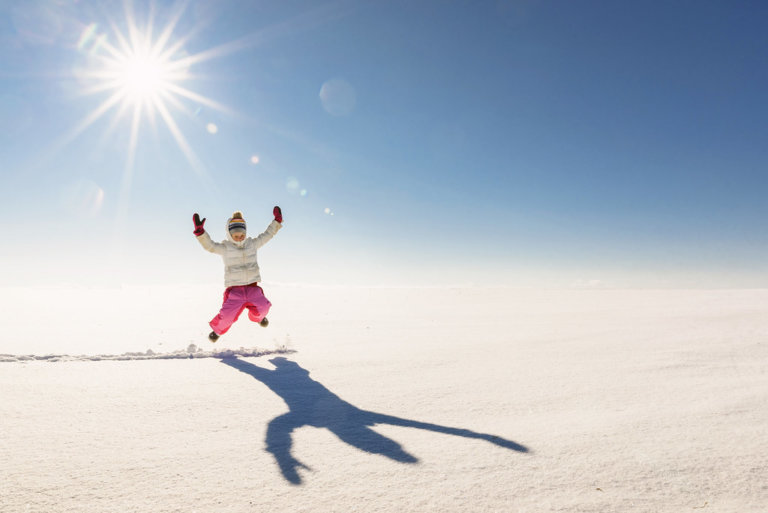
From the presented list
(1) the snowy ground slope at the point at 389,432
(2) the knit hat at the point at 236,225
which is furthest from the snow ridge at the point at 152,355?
(2) the knit hat at the point at 236,225

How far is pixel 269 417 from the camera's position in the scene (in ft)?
6.77

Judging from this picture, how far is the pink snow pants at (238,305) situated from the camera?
4273mm

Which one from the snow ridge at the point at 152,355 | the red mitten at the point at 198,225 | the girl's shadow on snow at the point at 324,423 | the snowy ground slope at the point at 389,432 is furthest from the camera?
the red mitten at the point at 198,225

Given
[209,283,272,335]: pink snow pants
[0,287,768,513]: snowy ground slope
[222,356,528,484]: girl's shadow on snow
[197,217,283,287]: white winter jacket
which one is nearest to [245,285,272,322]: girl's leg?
[209,283,272,335]: pink snow pants

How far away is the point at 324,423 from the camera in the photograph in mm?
2002

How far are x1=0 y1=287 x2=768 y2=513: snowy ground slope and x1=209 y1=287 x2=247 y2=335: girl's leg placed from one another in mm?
892

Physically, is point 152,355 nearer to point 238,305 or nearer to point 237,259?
point 238,305

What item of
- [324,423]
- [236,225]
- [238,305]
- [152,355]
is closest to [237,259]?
[236,225]

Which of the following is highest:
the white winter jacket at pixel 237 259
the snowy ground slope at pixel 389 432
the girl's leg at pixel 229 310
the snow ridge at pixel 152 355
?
the white winter jacket at pixel 237 259

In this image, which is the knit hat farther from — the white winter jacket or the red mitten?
the red mitten

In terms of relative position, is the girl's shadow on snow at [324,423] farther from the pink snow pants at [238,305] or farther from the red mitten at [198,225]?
the red mitten at [198,225]

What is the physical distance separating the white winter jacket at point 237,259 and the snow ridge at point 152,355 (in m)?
1.04

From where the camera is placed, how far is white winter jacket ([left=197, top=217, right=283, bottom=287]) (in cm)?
453

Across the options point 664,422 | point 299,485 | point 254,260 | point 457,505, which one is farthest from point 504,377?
point 254,260
